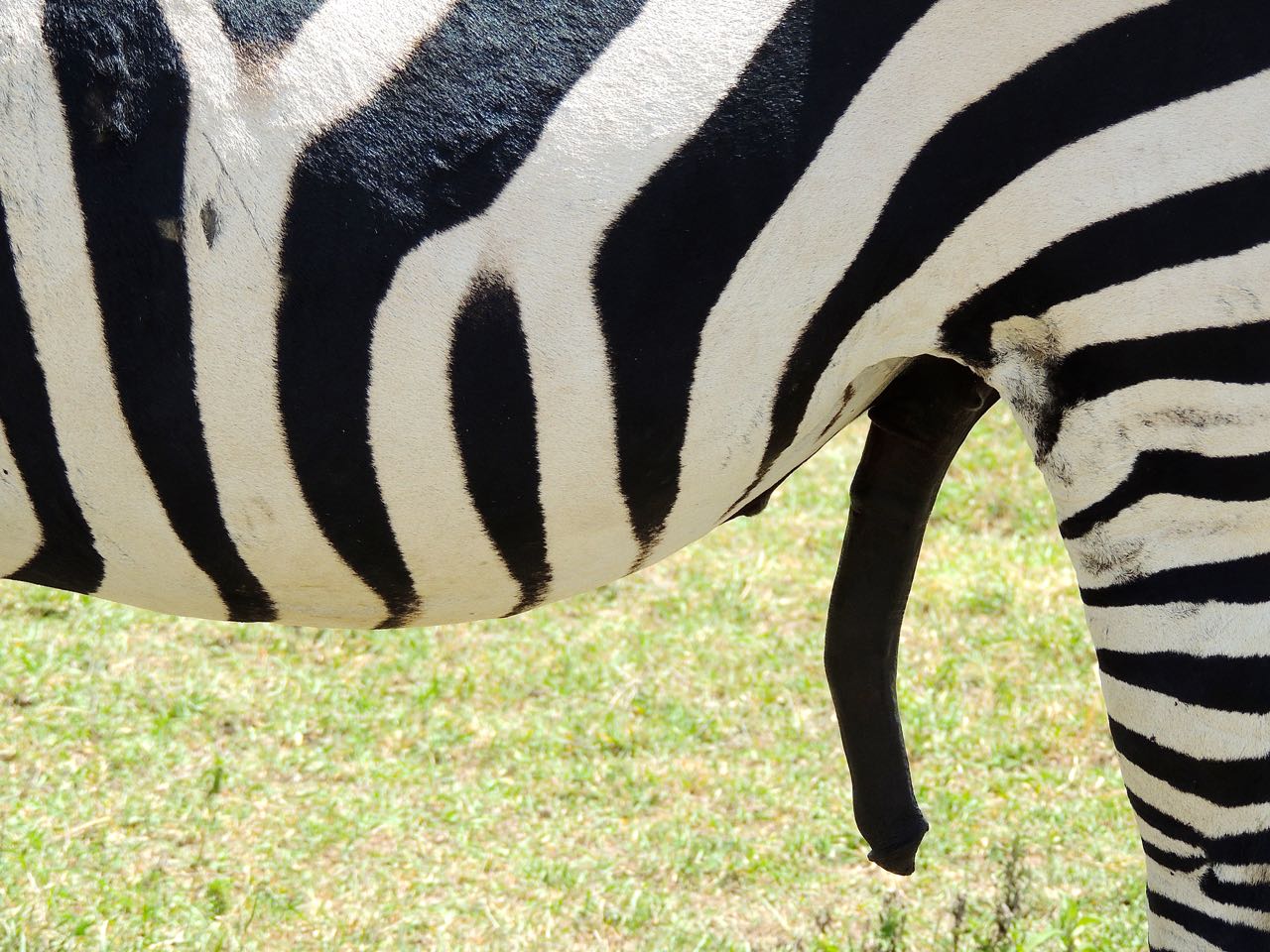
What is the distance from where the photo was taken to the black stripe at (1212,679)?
1.55 metres

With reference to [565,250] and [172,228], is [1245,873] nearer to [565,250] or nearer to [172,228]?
[565,250]

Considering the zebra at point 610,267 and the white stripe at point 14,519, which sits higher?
the zebra at point 610,267

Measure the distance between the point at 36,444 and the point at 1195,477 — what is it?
1330 mm

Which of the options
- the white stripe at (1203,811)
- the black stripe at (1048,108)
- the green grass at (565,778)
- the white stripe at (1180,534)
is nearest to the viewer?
the black stripe at (1048,108)

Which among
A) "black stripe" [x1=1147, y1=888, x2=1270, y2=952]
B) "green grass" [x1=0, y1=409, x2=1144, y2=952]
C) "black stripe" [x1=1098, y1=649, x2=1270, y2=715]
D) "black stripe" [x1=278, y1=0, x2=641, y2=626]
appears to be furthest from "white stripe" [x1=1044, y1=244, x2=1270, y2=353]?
"green grass" [x1=0, y1=409, x2=1144, y2=952]

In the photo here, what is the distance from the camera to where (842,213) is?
1.50 meters

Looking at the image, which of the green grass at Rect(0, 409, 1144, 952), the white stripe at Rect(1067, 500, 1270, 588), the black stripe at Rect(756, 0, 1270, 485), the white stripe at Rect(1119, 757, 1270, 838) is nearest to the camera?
the black stripe at Rect(756, 0, 1270, 485)

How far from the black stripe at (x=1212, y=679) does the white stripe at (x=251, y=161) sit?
107 cm

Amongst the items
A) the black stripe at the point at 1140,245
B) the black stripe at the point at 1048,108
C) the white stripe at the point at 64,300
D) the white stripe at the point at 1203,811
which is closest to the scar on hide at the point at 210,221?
the white stripe at the point at 64,300

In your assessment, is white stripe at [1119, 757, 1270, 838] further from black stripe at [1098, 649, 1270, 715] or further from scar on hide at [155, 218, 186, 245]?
scar on hide at [155, 218, 186, 245]

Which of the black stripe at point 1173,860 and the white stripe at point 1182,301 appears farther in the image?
the black stripe at point 1173,860

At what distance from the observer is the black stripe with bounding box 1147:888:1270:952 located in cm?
169

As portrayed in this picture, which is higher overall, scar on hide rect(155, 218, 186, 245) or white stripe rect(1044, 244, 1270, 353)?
white stripe rect(1044, 244, 1270, 353)

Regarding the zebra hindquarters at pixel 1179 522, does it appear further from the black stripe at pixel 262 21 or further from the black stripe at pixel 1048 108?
the black stripe at pixel 262 21
